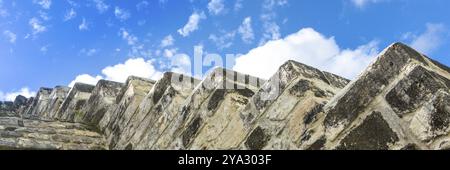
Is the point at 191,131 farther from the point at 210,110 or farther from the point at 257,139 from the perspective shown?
the point at 257,139

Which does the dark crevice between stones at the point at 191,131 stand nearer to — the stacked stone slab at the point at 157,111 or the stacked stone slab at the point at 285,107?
the stacked stone slab at the point at 157,111

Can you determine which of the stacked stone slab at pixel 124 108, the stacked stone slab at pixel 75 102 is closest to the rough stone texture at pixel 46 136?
the stacked stone slab at pixel 124 108

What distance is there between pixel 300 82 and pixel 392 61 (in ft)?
2.96

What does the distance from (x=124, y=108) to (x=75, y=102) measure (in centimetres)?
182

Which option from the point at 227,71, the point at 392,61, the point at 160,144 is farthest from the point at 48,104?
the point at 392,61

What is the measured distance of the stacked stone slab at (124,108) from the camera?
23.7 feet

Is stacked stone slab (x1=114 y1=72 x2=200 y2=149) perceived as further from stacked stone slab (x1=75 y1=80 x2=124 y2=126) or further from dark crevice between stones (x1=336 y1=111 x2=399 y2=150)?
dark crevice between stones (x1=336 y1=111 x2=399 y2=150)

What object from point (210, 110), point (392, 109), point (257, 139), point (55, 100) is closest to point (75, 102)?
point (55, 100)

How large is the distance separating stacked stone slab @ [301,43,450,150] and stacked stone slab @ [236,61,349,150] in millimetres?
184

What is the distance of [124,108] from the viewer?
736 centimetres

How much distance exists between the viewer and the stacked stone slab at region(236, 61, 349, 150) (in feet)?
14.9

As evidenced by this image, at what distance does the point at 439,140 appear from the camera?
3.51 meters
